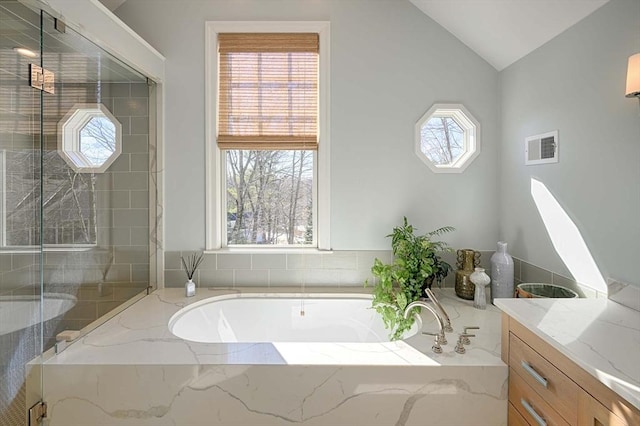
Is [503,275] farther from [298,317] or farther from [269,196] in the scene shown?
[269,196]

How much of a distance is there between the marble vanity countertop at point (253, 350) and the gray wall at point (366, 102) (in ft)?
2.64

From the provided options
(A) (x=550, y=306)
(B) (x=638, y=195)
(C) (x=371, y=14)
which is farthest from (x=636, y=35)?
(C) (x=371, y=14)

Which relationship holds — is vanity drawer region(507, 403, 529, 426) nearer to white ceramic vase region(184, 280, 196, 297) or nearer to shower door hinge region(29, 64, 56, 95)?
white ceramic vase region(184, 280, 196, 297)

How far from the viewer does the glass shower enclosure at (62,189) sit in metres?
1.51

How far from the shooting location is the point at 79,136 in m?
1.98

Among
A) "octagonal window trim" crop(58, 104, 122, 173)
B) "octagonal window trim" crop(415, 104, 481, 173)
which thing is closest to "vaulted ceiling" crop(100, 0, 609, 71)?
"octagonal window trim" crop(415, 104, 481, 173)

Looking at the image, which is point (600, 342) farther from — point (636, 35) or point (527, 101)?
point (527, 101)

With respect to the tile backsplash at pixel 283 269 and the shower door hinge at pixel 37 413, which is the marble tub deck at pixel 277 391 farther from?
the tile backsplash at pixel 283 269

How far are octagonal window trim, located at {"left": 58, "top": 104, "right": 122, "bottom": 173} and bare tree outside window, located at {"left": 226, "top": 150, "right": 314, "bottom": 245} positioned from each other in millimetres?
754

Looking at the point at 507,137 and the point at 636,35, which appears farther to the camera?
the point at 507,137

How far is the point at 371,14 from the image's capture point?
2318 millimetres

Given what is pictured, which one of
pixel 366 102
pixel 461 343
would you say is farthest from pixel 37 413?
pixel 366 102

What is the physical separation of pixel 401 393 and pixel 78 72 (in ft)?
7.58

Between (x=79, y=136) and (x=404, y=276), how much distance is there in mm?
2146
